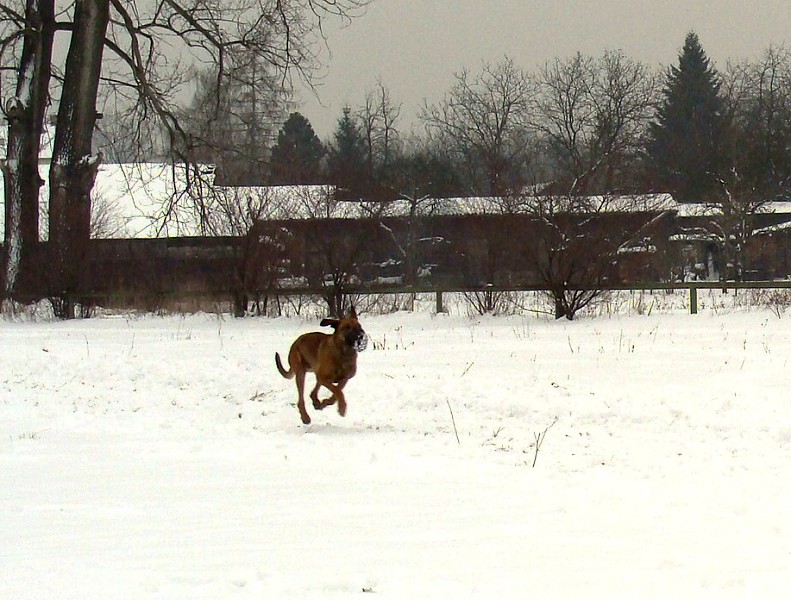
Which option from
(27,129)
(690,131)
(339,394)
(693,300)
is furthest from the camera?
(690,131)

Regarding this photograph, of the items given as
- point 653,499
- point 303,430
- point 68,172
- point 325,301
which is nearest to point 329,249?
point 325,301

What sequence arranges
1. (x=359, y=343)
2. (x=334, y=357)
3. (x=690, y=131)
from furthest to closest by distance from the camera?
(x=690, y=131) → (x=334, y=357) → (x=359, y=343)

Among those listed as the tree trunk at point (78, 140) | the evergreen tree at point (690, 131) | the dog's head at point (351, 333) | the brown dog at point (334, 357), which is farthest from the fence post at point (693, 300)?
the evergreen tree at point (690, 131)

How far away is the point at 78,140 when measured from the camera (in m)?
26.0

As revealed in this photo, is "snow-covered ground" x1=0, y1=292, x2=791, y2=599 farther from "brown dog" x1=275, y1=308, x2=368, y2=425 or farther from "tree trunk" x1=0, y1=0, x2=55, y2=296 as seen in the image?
"tree trunk" x1=0, y1=0, x2=55, y2=296

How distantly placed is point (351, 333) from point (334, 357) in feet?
1.06

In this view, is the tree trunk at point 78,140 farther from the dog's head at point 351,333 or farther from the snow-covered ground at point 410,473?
the dog's head at point 351,333

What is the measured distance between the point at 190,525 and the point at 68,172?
21.6 meters

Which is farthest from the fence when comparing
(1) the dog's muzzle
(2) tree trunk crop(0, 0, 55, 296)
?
(1) the dog's muzzle

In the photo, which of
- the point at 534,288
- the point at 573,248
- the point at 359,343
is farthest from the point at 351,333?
the point at 534,288

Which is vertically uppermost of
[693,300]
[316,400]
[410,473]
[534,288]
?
[534,288]

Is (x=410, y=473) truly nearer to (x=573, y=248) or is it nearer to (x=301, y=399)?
(x=301, y=399)

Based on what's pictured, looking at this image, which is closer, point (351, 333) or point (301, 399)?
point (351, 333)

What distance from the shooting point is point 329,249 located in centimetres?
2323
